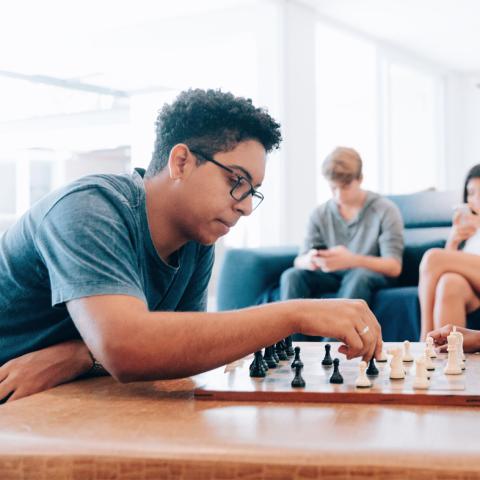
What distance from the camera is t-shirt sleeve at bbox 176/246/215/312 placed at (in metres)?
1.59

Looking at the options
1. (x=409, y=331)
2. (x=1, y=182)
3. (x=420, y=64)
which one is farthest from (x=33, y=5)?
(x=420, y=64)

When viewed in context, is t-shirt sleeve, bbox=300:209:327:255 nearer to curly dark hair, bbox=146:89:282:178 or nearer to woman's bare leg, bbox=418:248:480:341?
woman's bare leg, bbox=418:248:480:341

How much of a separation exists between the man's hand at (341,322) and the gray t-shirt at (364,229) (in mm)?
2638

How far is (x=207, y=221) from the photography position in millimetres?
1332

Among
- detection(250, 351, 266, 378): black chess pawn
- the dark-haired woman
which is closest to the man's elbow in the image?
detection(250, 351, 266, 378): black chess pawn

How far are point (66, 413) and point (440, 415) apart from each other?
0.44m

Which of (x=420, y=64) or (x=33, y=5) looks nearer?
(x=33, y=5)

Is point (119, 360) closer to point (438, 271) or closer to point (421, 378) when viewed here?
point (421, 378)

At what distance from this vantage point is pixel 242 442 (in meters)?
0.76

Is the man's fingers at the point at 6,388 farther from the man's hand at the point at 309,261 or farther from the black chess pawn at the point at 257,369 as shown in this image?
the man's hand at the point at 309,261

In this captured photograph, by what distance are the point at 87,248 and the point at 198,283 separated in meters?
0.51

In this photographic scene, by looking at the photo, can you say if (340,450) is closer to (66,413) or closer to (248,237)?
(66,413)

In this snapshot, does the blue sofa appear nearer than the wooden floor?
No

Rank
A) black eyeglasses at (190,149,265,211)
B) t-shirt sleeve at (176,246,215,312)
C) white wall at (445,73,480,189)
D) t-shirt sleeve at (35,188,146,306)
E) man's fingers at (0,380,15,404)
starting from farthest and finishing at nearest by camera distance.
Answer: white wall at (445,73,480,189)
t-shirt sleeve at (176,246,215,312)
black eyeglasses at (190,149,265,211)
man's fingers at (0,380,15,404)
t-shirt sleeve at (35,188,146,306)
